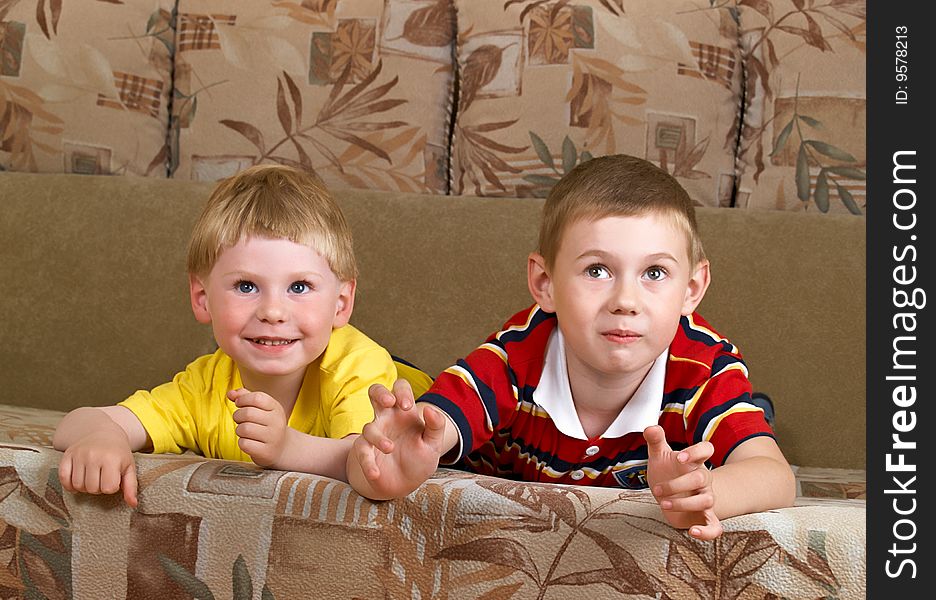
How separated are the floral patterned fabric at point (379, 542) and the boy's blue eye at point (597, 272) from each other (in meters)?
0.30

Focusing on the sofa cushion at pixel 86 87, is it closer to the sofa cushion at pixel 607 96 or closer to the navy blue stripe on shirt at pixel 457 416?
the sofa cushion at pixel 607 96

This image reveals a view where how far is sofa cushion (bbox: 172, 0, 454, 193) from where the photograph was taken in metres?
1.95

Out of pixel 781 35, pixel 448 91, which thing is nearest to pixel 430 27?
pixel 448 91

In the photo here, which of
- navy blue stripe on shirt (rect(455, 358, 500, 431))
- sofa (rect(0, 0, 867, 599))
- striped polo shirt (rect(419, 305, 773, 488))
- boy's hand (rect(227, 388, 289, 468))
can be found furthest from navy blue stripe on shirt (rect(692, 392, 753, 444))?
boy's hand (rect(227, 388, 289, 468))

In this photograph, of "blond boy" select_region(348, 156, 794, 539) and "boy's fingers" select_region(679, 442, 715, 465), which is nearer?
"boy's fingers" select_region(679, 442, 715, 465)

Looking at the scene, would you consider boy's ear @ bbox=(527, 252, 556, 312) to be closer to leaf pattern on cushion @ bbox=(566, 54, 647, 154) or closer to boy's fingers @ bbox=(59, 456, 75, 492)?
boy's fingers @ bbox=(59, 456, 75, 492)

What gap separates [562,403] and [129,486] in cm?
51

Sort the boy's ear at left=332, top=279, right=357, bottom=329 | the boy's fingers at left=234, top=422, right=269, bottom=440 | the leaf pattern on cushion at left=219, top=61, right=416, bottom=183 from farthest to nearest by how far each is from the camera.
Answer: the leaf pattern on cushion at left=219, top=61, right=416, bottom=183 → the boy's ear at left=332, top=279, right=357, bottom=329 → the boy's fingers at left=234, top=422, right=269, bottom=440

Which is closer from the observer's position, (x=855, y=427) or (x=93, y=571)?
(x=93, y=571)

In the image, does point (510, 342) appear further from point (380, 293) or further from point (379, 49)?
point (379, 49)

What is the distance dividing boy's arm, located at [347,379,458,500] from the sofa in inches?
25.4

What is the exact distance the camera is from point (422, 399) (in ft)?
3.68

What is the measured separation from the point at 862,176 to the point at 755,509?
45.8 inches
